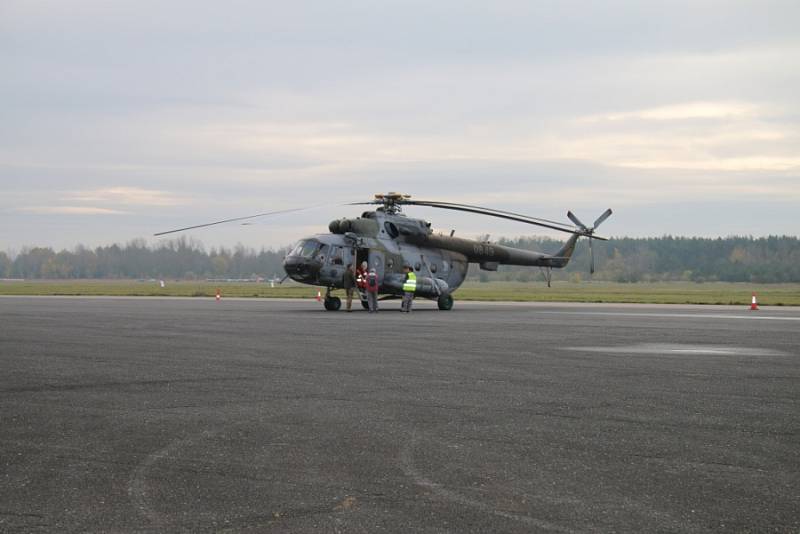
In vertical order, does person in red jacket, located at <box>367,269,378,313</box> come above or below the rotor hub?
below

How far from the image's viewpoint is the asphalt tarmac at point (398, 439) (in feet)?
18.4

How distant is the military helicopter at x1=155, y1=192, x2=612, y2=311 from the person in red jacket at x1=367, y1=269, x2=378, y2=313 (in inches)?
26.9

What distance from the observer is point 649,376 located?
12422 millimetres

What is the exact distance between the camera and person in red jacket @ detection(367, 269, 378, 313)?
32.0 metres

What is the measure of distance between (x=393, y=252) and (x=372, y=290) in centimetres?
181

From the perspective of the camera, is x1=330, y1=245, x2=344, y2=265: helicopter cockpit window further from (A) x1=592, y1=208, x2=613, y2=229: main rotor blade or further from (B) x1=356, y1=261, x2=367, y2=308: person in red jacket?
(A) x1=592, y1=208, x2=613, y2=229: main rotor blade

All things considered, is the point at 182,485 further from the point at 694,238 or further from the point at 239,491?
the point at 694,238

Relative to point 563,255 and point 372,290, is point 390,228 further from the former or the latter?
point 563,255

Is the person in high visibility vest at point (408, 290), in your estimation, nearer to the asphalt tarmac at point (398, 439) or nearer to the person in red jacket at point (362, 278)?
the person in red jacket at point (362, 278)

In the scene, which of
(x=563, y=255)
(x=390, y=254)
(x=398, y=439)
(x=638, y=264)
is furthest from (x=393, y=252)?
(x=638, y=264)

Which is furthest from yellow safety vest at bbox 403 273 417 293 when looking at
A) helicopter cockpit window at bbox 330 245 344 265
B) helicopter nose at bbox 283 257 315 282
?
helicopter nose at bbox 283 257 315 282

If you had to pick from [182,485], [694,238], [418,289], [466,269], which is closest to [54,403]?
[182,485]

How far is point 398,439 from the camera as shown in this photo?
7887 millimetres

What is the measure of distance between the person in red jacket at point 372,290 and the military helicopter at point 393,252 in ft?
2.24
